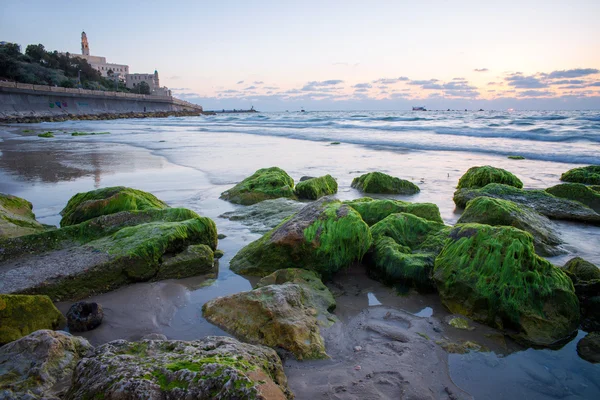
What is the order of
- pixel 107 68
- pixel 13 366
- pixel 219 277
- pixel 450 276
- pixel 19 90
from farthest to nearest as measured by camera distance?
pixel 107 68 → pixel 19 90 → pixel 219 277 → pixel 450 276 → pixel 13 366

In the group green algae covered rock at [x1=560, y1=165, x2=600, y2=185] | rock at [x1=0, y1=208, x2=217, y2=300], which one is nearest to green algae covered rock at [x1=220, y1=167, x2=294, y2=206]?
→ rock at [x1=0, y1=208, x2=217, y2=300]

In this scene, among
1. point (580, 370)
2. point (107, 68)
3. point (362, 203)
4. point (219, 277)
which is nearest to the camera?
point (580, 370)

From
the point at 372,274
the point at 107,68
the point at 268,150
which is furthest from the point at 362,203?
the point at 107,68

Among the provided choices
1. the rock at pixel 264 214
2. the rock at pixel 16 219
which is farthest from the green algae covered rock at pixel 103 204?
the rock at pixel 264 214

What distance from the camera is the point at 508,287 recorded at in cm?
298

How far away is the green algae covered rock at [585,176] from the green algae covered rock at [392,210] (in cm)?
580

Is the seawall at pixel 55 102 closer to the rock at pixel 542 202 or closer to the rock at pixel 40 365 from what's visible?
the rock at pixel 542 202

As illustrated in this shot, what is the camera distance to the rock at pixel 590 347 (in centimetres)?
257

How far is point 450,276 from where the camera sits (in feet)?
10.5

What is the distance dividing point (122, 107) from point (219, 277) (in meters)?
66.2

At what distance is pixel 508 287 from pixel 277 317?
1.83 m

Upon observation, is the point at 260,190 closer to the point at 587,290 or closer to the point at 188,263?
the point at 188,263

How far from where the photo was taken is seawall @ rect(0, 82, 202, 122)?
130 feet

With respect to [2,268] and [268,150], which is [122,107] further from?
[2,268]
